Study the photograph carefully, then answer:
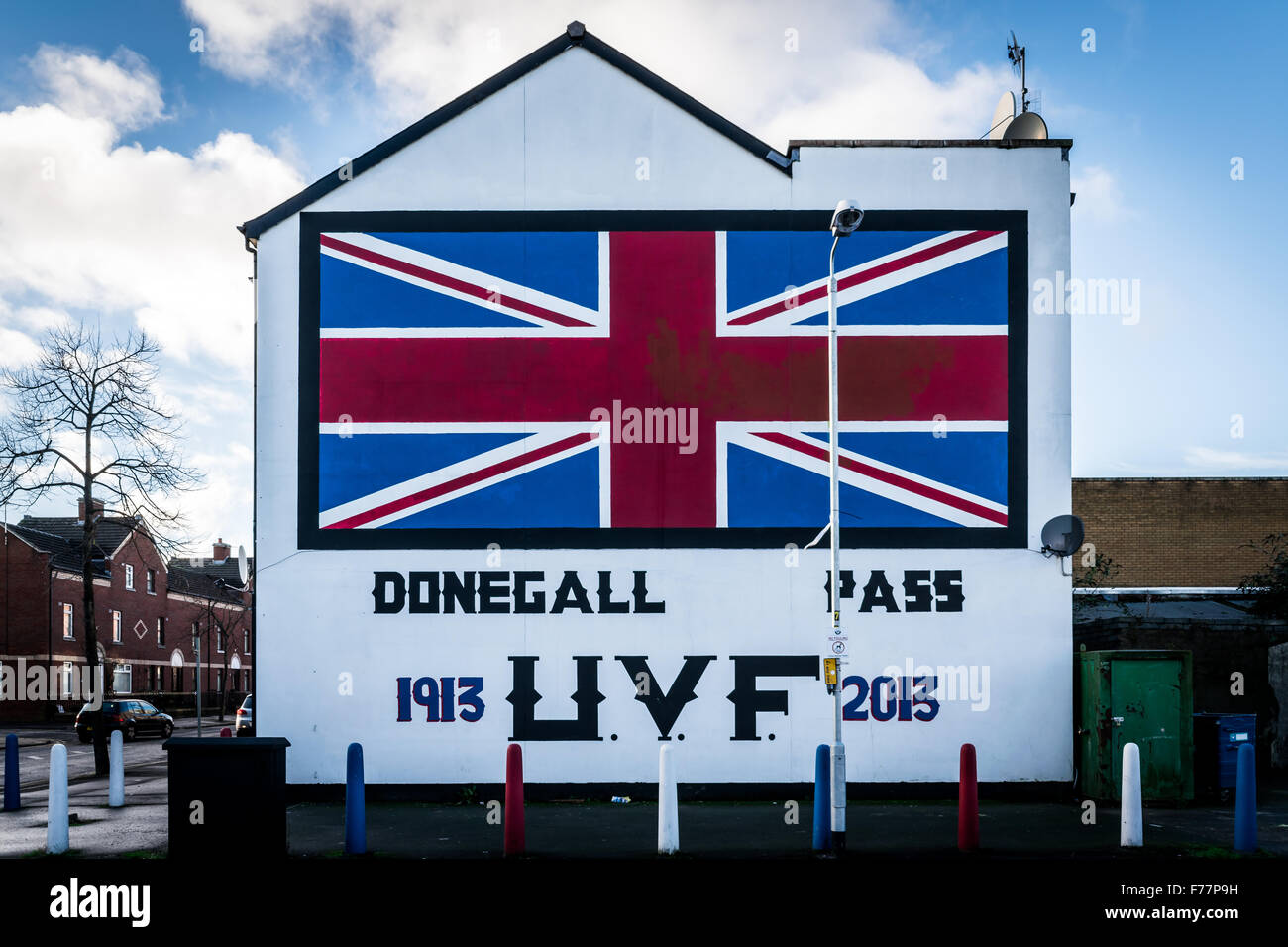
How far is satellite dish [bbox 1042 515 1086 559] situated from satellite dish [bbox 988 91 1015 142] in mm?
7592

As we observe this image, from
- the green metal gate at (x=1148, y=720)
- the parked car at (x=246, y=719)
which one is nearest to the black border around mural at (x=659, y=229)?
the green metal gate at (x=1148, y=720)

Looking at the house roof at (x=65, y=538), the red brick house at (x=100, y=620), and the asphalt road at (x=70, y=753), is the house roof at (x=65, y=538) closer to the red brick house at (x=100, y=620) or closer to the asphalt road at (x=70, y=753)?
the red brick house at (x=100, y=620)

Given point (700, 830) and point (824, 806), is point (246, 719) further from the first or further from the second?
point (824, 806)

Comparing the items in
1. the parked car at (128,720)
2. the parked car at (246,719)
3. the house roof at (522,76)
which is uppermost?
the house roof at (522,76)

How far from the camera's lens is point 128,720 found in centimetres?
3797

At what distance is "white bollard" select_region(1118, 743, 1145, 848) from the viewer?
10.8m

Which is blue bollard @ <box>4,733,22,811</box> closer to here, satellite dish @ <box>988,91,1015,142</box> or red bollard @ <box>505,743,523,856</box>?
red bollard @ <box>505,743,523,856</box>

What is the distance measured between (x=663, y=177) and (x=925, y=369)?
5144 millimetres

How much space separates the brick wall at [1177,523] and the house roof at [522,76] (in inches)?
1098

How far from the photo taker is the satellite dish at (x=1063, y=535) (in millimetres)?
15430

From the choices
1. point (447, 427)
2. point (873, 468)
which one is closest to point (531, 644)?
point (447, 427)

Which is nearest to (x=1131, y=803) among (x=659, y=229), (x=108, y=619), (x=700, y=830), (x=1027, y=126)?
(x=700, y=830)

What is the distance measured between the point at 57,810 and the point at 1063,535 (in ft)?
45.4

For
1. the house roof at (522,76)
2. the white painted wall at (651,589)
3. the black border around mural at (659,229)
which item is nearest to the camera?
the white painted wall at (651,589)
